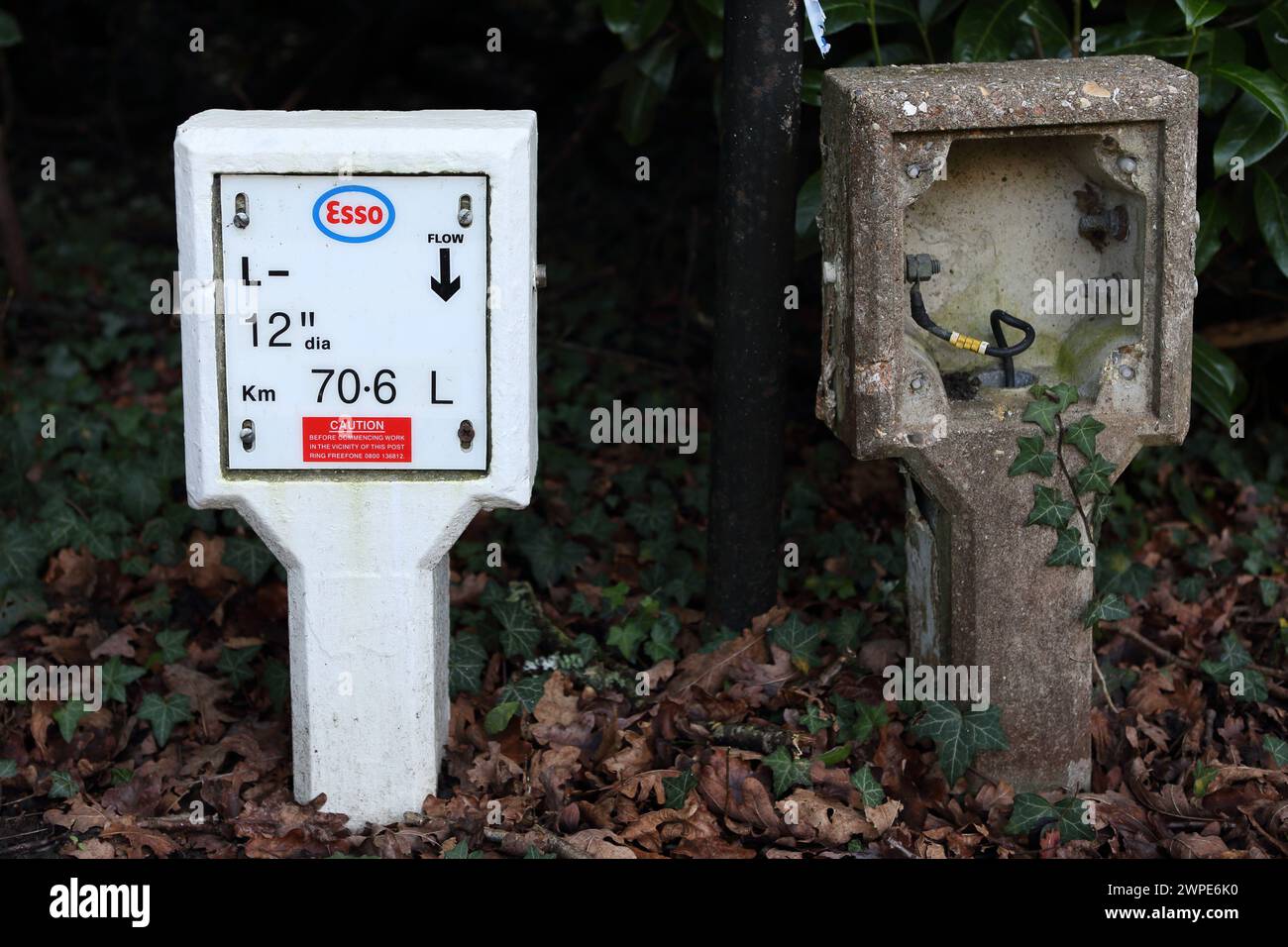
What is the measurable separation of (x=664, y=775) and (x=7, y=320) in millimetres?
3978

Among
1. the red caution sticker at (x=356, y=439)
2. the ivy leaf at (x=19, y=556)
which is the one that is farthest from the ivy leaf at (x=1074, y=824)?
the ivy leaf at (x=19, y=556)

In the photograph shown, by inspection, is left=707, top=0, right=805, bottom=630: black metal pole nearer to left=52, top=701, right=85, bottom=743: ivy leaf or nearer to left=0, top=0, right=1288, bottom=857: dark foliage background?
left=0, top=0, right=1288, bottom=857: dark foliage background

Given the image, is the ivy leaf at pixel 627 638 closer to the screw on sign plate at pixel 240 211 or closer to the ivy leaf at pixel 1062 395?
the ivy leaf at pixel 1062 395

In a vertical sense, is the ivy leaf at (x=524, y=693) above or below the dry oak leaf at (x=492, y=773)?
above

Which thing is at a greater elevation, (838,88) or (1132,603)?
(838,88)

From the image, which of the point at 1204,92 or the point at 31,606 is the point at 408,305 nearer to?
the point at 31,606

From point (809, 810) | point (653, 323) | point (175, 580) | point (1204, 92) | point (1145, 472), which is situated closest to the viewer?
point (809, 810)

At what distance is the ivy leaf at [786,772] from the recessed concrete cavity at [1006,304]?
428 millimetres

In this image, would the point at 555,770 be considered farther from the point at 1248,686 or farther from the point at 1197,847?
the point at 1248,686

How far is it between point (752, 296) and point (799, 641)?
34.0 inches

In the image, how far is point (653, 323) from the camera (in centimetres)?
600

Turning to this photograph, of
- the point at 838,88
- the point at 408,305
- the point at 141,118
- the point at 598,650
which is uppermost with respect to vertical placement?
the point at 141,118

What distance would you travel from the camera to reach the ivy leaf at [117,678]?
11.8 ft

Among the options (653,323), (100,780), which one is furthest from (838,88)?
(653,323)
